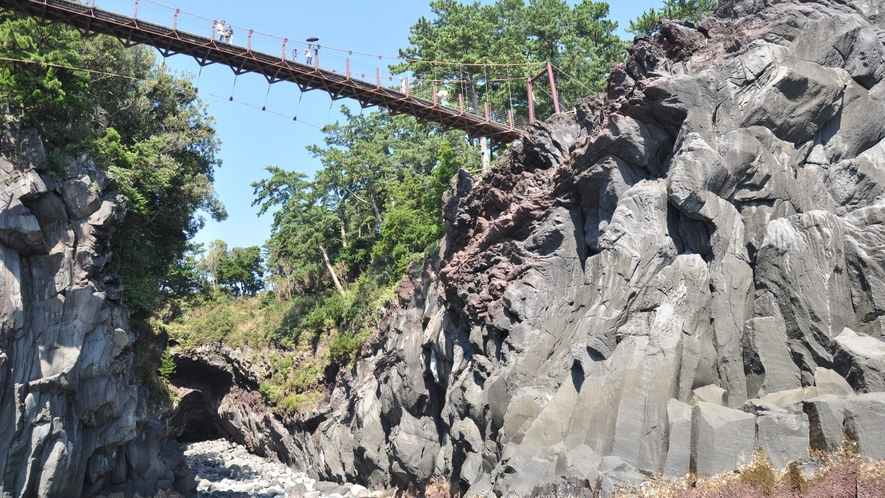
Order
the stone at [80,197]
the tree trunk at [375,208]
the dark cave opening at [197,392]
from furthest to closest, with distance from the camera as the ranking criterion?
the dark cave opening at [197,392] → the tree trunk at [375,208] → the stone at [80,197]

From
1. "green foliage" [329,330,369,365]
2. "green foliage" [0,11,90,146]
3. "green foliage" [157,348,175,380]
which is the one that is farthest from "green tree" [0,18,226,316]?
"green foliage" [329,330,369,365]

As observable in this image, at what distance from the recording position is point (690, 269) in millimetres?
14195

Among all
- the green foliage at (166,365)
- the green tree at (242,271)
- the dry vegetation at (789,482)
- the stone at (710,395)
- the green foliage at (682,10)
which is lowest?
the dry vegetation at (789,482)

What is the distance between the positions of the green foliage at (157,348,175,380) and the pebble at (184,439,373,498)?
469 cm

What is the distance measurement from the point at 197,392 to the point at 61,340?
1839 centimetres

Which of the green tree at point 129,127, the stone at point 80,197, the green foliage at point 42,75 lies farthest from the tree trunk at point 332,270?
the green foliage at point 42,75

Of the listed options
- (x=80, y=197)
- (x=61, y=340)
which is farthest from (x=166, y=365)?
(x=80, y=197)

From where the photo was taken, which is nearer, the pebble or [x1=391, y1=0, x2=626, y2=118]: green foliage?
the pebble

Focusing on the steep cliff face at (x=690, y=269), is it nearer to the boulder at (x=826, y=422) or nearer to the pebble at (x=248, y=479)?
the boulder at (x=826, y=422)

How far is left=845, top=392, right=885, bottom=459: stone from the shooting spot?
33.9 ft

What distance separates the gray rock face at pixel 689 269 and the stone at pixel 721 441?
0.10 feet

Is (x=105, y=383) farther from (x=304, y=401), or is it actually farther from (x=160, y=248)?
(x=304, y=401)

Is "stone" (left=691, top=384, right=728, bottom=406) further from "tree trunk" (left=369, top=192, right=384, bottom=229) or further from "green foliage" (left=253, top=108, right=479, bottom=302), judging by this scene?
"tree trunk" (left=369, top=192, right=384, bottom=229)

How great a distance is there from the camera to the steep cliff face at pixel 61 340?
19000mm
